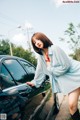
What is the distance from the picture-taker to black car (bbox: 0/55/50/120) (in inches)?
145

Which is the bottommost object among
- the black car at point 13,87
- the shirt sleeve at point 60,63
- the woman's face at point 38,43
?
the black car at point 13,87

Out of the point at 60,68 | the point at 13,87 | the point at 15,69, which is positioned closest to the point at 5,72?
the point at 13,87

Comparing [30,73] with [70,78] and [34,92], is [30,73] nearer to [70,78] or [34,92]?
[34,92]

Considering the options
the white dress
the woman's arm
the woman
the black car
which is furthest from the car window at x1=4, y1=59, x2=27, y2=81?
the white dress

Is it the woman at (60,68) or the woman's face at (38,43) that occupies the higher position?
the woman's face at (38,43)

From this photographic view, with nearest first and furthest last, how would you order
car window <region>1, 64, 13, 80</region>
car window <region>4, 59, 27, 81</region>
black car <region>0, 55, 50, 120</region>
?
black car <region>0, 55, 50, 120</region>, car window <region>1, 64, 13, 80</region>, car window <region>4, 59, 27, 81</region>

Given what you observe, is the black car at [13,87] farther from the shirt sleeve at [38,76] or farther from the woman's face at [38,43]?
the woman's face at [38,43]

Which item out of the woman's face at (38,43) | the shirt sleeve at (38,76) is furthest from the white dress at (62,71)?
the shirt sleeve at (38,76)

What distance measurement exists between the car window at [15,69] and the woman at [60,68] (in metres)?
0.53

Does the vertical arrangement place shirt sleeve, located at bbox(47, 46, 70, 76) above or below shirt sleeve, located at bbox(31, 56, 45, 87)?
above

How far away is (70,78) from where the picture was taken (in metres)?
4.51

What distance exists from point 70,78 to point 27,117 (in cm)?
82

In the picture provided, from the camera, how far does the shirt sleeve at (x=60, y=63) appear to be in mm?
4375

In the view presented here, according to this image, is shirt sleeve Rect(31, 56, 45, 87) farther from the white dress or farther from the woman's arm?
the white dress
